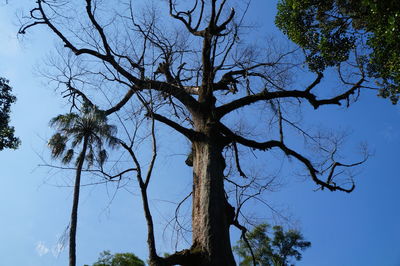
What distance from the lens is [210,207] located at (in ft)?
14.4

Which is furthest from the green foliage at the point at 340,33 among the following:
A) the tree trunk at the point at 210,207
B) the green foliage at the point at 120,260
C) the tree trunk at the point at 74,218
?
the green foliage at the point at 120,260

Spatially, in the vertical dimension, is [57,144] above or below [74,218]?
above

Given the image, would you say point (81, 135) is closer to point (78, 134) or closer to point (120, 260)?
point (78, 134)

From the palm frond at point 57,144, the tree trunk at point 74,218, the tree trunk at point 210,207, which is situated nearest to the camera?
the tree trunk at point 210,207

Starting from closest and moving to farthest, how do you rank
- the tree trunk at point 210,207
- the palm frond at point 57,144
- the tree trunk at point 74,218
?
the tree trunk at point 210,207, the tree trunk at point 74,218, the palm frond at point 57,144

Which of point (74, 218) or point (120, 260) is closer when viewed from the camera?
point (74, 218)

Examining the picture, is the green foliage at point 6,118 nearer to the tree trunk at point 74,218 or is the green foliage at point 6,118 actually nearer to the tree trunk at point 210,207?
the tree trunk at point 74,218

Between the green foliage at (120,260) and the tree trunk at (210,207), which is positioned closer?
the tree trunk at (210,207)

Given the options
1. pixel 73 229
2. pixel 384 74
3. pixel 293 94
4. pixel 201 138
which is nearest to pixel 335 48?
pixel 384 74

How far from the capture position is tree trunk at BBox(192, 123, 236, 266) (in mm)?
3967

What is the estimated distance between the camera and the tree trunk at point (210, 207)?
13.0 feet

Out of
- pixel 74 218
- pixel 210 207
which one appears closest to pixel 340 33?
pixel 210 207

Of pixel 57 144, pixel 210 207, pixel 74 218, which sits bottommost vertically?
pixel 210 207

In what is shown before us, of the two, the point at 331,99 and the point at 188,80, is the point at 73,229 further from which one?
the point at 331,99
